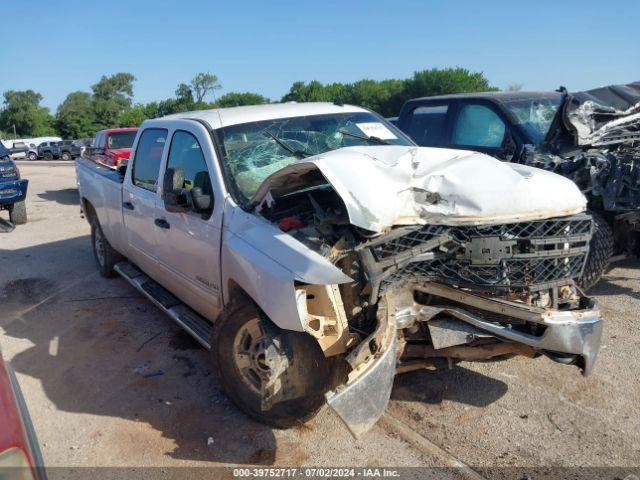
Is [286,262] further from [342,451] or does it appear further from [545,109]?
[545,109]

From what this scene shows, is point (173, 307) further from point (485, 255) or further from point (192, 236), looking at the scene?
point (485, 255)

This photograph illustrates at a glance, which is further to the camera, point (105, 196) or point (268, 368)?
point (105, 196)

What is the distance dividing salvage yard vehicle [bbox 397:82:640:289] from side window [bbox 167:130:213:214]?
3369mm

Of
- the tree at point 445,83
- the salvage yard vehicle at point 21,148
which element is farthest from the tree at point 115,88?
the tree at point 445,83

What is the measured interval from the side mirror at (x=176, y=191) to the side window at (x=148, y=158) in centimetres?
88

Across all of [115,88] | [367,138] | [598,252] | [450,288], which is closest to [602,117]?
[598,252]

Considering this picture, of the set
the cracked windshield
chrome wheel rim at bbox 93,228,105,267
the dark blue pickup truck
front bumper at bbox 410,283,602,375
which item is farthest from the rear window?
front bumper at bbox 410,283,602,375

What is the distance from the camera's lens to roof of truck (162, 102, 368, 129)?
4.18 metres

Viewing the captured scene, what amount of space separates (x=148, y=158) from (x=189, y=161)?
0.94 m

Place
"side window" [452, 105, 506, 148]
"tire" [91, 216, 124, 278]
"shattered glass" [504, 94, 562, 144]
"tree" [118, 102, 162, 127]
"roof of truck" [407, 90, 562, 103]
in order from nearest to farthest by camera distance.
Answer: "shattered glass" [504, 94, 562, 144]
"side window" [452, 105, 506, 148]
"tire" [91, 216, 124, 278]
"roof of truck" [407, 90, 562, 103]
"tree" [118, 102, 162, 127]

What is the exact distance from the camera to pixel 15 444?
176cm

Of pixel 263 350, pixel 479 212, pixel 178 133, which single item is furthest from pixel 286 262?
pixel 178 133

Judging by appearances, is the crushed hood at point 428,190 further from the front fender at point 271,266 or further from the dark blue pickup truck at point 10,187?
the dark blue pickup truck at point 10,187

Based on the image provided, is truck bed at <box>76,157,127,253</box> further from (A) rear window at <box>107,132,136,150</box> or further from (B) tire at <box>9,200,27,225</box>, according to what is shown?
(A) rear window at <box>107,132,136,150</box>
